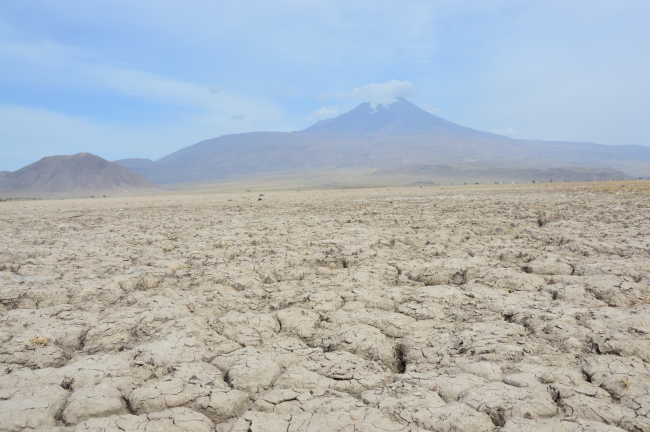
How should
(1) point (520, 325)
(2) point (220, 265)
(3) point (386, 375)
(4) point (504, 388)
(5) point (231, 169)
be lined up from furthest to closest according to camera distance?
(5) point (231, 169), (2) point (220, 265), (1) point (520, 325), (3) point (386, 375), (4) point (504, 388)

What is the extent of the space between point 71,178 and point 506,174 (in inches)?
3810

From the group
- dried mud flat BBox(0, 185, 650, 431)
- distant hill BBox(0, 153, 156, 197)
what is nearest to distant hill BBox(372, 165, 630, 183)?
distant hill BBox(0, 153, 156, 197)

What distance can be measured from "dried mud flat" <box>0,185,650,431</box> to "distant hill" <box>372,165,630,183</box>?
80866 millimetres

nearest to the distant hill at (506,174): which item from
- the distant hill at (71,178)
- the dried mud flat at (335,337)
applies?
the distant hill at (71,178)

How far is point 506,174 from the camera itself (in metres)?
86.8

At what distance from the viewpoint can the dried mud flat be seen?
203 cm

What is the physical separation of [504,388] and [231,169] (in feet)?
604

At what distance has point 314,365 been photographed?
2514 mm

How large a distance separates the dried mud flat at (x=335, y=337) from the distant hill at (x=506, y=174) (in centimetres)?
8087

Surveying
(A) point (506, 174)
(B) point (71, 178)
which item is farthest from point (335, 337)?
(B) point (71, 178)

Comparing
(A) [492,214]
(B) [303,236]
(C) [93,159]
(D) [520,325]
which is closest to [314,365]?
(D) [520,325]

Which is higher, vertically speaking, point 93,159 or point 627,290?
point 93,159

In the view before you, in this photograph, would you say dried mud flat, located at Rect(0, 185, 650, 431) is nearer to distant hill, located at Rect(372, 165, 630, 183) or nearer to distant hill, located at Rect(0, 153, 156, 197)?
→ distant hill, located at Rect(372, 165, 630, 183)

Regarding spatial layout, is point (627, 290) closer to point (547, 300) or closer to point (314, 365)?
point (547, 300)
